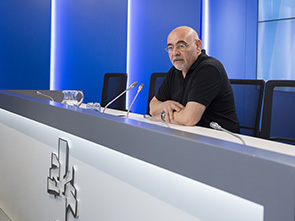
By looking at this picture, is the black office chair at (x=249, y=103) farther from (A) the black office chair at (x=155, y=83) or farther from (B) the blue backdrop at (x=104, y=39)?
(B) the blue backdrop at (x=104, y=39)

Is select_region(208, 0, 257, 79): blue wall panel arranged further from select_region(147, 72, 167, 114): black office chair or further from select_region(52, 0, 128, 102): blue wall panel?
select_region(147, 72, 167, 114): black office chair

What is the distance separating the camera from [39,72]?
174 inches

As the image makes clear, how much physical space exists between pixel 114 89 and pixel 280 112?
190cm

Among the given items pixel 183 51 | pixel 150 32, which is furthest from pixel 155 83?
pixel 150 32

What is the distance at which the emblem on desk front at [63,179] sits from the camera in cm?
154

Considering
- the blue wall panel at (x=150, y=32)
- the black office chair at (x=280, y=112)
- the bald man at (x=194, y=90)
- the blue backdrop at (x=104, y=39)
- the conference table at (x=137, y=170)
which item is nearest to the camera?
the conference table at (x=137, y=170)

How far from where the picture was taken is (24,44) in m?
4.27

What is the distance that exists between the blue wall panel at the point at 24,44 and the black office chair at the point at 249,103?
279cm

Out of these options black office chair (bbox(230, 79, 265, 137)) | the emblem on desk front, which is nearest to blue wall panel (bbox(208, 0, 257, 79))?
black office chair (bbox(230, 79, 265, 137))

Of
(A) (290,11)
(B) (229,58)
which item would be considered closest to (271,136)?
(A) (290,11)

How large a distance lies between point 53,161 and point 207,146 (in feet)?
3.49

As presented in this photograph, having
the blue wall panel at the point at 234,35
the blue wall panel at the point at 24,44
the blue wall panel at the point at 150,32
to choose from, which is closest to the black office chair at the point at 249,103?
the blue wall panel at the point at 234,35

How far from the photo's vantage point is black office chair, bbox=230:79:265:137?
2270 mm

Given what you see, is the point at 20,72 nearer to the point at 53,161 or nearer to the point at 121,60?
the point at 121,60
